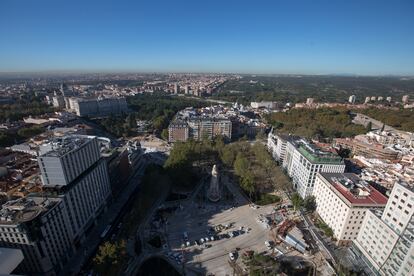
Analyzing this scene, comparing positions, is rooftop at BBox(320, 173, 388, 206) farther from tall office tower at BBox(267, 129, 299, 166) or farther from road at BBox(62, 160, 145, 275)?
road at BBox(62, 160, 145, 275)

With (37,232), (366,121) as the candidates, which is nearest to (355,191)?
(37,232)

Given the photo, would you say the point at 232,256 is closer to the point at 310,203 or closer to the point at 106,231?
the point at 310,203

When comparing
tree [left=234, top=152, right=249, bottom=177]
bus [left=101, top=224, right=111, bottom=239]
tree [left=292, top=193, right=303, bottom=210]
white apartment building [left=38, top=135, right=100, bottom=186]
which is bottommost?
bus [left=101, top=224, right=111, bottom=239]

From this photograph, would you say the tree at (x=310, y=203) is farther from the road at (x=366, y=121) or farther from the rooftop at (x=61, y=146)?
the road at (x=366, y=121)

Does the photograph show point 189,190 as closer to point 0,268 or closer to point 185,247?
point 185,247

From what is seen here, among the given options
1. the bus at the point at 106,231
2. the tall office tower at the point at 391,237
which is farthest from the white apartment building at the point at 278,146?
the bus at the point at 106,231

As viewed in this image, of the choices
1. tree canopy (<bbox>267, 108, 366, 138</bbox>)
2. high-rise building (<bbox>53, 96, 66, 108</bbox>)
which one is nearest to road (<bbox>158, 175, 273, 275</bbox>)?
tree canopy (<bbox>267, 108, 366, 138</bbox>)
